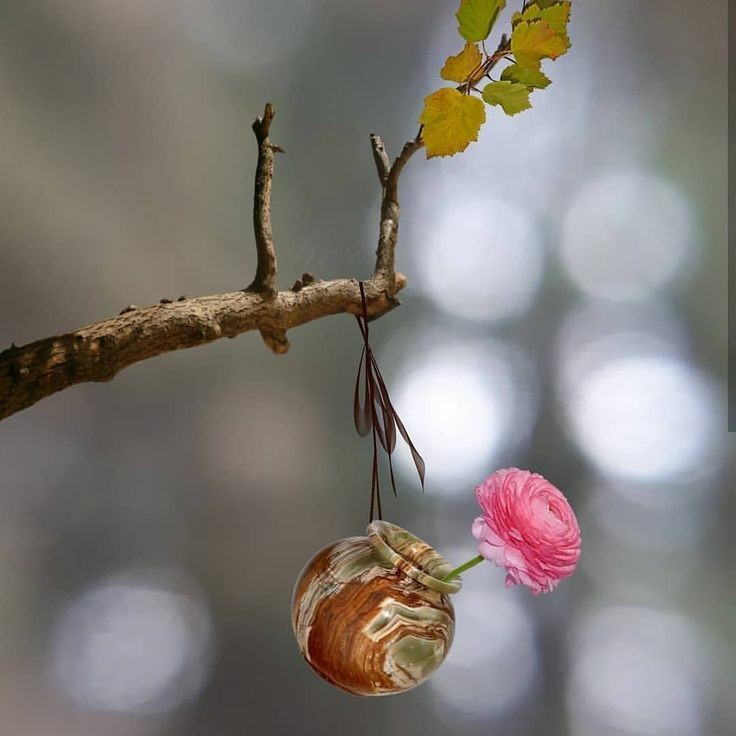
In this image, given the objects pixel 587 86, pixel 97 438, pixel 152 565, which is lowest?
pixel 152 565

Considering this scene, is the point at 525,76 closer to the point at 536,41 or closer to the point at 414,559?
the point at 536,41

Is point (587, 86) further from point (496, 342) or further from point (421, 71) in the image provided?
point (496, 342)

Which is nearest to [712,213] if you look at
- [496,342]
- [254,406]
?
[496,342]

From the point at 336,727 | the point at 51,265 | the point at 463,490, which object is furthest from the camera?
the point at 463,490

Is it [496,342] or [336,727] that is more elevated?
[496,342]

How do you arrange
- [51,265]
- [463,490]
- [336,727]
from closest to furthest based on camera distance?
[51,265]
[336,727]
[463,490]

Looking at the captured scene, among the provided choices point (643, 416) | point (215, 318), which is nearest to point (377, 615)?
point (215, 318)

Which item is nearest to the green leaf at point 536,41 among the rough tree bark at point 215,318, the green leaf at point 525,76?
the green leaf at point 525,76

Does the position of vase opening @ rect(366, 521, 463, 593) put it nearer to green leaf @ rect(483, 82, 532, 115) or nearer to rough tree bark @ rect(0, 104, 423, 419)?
rough tree bark @ rect(0, 104, 423, 419)
